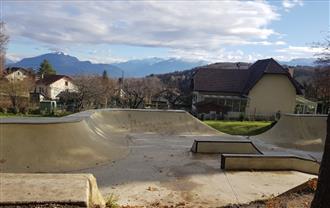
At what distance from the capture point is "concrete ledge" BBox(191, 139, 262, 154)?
13.5 metres

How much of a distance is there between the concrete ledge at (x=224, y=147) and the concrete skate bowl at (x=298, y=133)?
446cm

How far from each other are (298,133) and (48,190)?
16377 mm

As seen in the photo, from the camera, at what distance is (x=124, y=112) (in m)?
19.8

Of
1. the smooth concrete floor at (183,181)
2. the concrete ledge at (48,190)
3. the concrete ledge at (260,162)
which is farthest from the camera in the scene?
the concrete ledge at (260,162)

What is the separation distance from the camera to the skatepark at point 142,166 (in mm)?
7742

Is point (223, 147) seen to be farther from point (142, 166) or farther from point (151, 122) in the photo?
point (151, 122)

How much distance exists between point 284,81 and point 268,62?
2.76m

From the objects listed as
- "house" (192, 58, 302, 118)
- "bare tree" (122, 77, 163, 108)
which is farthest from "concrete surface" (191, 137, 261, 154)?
"bare tree" (122, 77, 163, 108)

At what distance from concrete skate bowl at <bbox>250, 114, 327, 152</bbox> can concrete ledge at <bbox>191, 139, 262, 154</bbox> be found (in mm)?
4461

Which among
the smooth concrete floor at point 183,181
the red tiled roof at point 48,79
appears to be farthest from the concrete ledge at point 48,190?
the red tiled roof at point 48,79

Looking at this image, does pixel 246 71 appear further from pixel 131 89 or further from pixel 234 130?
pixel 234 130

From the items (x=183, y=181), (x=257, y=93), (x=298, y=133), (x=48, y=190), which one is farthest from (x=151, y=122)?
(x=257, y=93)

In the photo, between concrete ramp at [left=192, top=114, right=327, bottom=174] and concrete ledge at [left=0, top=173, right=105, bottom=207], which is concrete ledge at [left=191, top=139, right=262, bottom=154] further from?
concrete ledge at [left=0, top=173, right=105, bottom=207]

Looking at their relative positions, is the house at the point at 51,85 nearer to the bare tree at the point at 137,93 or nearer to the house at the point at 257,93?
the bare tree at the point at 137,93
